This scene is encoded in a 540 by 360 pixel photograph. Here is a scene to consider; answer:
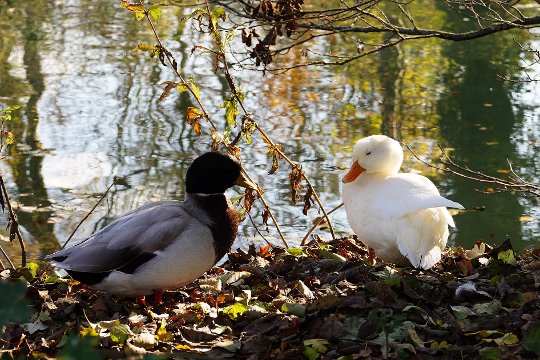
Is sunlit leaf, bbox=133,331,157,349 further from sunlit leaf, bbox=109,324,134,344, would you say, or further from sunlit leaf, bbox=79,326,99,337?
sunlit leaf, bbox=79,326,99,337

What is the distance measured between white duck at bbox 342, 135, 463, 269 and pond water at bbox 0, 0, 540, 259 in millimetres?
1210

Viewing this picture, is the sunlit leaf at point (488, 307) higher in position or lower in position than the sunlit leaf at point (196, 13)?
lower

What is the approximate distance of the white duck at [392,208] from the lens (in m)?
5.05

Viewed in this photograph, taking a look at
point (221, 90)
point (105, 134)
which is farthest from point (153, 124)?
point (221, 90)

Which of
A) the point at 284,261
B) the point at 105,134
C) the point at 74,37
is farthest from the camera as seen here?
the point at 74,37

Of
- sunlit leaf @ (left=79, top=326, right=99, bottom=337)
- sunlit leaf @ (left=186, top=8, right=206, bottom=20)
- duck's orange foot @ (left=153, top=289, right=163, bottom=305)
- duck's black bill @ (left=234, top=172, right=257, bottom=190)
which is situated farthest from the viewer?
sunlit leaf @ (left=186, top=8, right=206, bottom=20)

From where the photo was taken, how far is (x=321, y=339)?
13.1 feet

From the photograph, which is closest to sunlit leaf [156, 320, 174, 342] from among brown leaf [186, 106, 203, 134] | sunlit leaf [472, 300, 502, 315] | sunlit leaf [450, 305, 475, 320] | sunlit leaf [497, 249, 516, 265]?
sunlit leaf [450, 305, 475, 320]

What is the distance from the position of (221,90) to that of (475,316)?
6683 millimetres

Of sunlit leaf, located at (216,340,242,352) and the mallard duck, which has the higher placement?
the mallard duck

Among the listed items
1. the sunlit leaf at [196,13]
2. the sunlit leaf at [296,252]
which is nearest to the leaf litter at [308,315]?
the sunlit leaf at [296,252]

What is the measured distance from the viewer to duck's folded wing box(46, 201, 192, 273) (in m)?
4.38

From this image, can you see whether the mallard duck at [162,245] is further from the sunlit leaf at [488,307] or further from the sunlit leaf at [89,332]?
the sunlit leaf at [488,307]

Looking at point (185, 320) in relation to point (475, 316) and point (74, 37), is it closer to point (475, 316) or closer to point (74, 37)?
point (475, 316)
